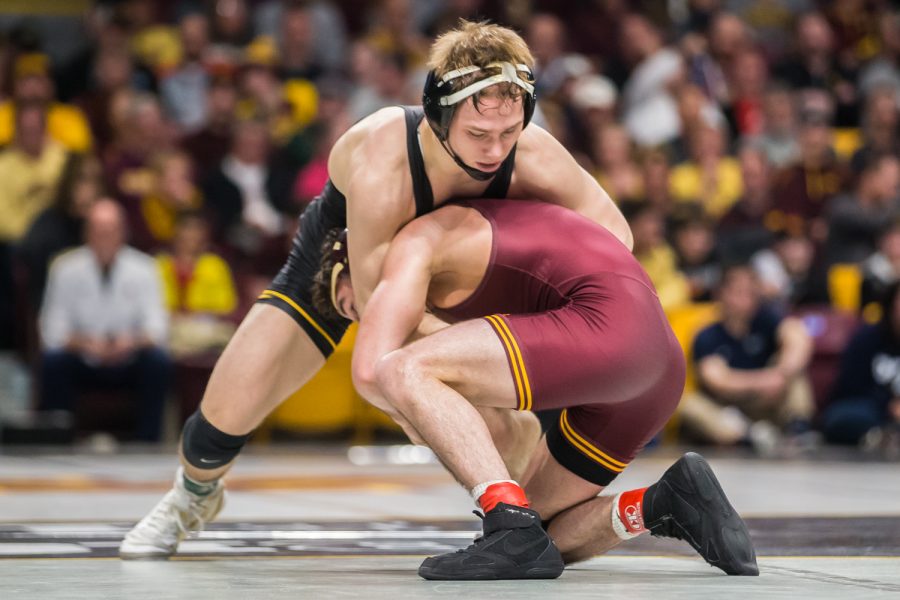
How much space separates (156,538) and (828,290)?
22.0 feet

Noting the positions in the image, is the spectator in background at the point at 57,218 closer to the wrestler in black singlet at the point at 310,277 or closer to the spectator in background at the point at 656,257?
the spectator in background at the point at 656,257

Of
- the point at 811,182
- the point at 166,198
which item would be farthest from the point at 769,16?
the point at 166,198

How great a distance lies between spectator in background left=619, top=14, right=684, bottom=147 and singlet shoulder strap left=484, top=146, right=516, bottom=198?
24.0 ft

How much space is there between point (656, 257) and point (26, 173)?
392cm

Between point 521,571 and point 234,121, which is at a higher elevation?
point 234,121

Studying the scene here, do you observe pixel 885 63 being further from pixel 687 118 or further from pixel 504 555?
pixel 504 555

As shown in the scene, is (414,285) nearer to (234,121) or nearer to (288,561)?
(288,561)

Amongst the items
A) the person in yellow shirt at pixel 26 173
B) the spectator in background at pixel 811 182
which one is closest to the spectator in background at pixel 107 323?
the person in yellow shirt at pixel 26 173

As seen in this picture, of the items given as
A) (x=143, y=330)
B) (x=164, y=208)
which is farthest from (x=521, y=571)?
(x=164, y=208)

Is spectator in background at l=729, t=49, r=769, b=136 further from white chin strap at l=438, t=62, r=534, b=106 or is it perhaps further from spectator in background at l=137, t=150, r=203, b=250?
white chin strap at l=438, t=62, r=534, b=106

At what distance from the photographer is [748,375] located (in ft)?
30.1

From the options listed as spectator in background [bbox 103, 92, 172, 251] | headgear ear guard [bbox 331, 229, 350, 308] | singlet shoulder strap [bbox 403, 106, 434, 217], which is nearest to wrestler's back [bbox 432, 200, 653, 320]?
singlet shoulder strap [bbox 403, 106, 434, 217]

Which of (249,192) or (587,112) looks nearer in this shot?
(249,192)

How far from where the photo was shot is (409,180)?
3887 millimetres
